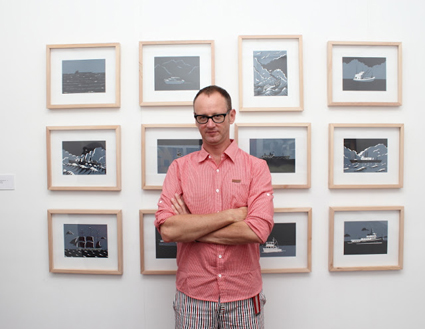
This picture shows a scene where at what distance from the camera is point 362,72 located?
1.78m

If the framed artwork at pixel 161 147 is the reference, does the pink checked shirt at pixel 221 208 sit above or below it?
below

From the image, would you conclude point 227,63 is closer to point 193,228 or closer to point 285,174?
point 285,174

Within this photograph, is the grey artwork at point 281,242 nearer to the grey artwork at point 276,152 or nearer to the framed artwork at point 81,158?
the grey artwork at point 276,152

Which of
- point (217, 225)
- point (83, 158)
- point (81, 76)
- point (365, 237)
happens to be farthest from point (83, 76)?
point (365, 237)

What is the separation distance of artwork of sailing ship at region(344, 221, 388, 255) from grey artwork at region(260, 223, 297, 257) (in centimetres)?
34

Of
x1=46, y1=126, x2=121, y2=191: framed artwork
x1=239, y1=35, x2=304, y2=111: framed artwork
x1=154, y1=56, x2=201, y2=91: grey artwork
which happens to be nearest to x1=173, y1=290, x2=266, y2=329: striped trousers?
x1=46, y1=126, x2=121, y2=191: framed artwork

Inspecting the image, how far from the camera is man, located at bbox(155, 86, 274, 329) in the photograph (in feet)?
4.24

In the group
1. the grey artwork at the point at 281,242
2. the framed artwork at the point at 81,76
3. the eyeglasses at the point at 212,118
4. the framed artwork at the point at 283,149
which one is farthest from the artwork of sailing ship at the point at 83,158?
the grey artwork at the point at 281,242

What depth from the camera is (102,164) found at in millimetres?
1814

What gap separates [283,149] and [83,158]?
1279 millimetres

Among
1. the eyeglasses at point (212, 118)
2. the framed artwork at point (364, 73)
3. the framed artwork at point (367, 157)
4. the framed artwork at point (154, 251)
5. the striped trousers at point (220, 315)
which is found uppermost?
the framed artwork at point (364, 73)

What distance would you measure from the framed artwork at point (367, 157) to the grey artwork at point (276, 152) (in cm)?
27

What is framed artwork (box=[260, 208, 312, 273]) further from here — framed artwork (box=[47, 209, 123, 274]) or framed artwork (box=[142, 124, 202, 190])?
framed artwork (box=[47, 209, 123, 274])

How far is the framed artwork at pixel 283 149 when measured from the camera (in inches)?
69.7
